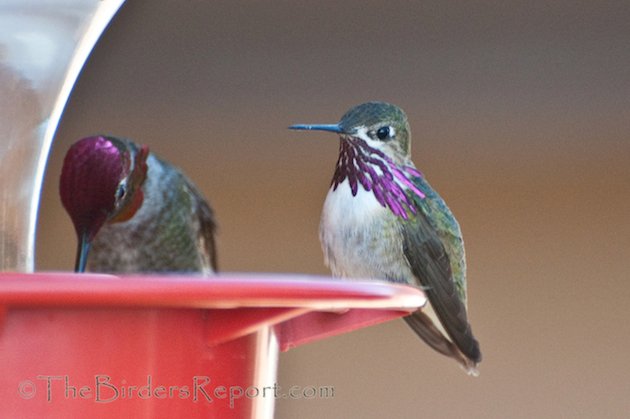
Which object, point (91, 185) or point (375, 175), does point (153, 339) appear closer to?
point (91, 185)

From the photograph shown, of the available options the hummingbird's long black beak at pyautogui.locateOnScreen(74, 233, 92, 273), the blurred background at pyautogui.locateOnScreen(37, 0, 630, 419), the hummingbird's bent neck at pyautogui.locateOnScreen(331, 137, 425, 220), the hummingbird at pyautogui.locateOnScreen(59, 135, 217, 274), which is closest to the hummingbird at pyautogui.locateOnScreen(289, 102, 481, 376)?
the hummingbird's bent neck at pyautogui.locateOnScreen(331, 137, 425, 220)

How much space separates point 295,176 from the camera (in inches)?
155

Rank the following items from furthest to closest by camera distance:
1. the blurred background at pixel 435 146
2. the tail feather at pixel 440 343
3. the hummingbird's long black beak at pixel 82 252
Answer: the blurred background at pixel 435 146 < the tail feather at pixel 440 343 < the hummingbird's long black beak at pixel 82 252

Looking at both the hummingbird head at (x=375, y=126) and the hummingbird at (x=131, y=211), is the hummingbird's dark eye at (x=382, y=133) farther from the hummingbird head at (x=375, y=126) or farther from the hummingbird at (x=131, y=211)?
the hummingbird at (x=131, y=211)

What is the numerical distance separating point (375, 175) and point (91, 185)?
50 centimetres

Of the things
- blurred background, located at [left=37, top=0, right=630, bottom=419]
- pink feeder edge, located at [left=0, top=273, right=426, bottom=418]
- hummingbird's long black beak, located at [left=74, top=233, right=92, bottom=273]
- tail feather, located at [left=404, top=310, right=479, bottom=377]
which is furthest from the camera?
blurred background, located at [left=37, top=0, right=630, bottom=419]

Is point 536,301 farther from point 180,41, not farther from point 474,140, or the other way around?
point 180,41

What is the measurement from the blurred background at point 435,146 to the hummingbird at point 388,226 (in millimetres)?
1637

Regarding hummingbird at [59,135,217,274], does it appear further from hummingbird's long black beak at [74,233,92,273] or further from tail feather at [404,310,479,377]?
tail feather at [404,310,479,377]

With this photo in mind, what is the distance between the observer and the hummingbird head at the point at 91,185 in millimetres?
1383

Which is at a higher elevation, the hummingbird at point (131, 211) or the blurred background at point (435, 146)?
the blurred background at point (435, 146)

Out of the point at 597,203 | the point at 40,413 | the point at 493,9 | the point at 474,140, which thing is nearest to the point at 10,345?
the point at 40,413

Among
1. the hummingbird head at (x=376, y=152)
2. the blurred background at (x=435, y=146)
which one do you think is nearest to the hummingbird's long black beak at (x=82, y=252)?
the hummingbird head at (x=376, y=152)

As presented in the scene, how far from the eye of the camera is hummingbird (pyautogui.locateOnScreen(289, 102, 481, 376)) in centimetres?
174
